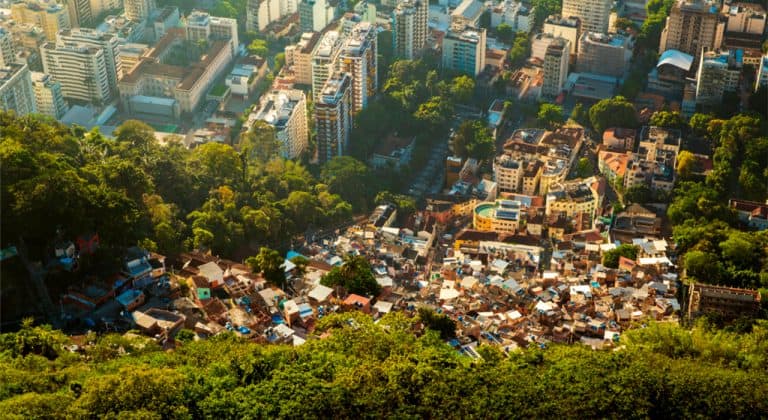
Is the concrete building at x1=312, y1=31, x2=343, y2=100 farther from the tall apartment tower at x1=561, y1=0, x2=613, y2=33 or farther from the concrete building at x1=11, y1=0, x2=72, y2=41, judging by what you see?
the tall apartment tower at x1=561, y1=0, x2=613, y2=33

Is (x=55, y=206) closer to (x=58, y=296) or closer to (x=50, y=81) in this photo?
(x=58, y=296)

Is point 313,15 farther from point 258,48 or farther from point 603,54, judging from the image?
point 603,54

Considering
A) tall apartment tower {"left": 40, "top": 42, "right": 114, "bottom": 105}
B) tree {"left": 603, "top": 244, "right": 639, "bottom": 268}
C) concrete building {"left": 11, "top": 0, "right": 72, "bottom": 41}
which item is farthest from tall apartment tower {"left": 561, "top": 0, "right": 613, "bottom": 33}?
concrete building {"left": 11, "top": 0, "right": 72, "bottom": 41}

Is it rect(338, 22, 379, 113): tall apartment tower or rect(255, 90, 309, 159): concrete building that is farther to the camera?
rect(338, 22, 379, 113): tall apartment tower

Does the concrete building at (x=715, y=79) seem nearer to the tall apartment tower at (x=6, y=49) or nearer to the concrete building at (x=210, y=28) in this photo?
the concrete building at (x=210, y=28)

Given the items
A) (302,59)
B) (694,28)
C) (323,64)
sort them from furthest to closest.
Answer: (694,28), (302,59), (323,64)

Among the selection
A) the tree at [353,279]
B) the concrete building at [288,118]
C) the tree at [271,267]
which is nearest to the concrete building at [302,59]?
the concrete building at [288,118]

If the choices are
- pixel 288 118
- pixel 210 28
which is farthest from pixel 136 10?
pixel 288 118

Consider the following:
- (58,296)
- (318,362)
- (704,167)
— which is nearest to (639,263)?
(704,167)
